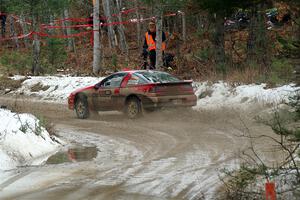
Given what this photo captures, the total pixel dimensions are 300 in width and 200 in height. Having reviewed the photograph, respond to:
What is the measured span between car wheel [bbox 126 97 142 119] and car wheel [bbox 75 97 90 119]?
1823 mm

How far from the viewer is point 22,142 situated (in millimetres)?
11930

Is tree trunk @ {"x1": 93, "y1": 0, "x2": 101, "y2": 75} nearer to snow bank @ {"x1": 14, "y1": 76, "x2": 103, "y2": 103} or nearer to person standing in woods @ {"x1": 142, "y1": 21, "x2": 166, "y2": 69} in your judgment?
snow bank @ {"x1": 14, "y1": 76, "x2": 103, "y2": 103}

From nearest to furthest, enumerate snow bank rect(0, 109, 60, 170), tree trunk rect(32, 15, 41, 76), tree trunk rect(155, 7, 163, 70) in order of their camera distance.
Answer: snow bank rect(0, 109, 60, 170) < tree trunk rect(155, 7, 163, 70) < tree trunk rect(32, 15, 41, 76)

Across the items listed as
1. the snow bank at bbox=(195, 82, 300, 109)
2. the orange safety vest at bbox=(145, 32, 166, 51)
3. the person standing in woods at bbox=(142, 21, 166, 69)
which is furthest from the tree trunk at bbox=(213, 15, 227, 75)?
the orange safety vest at bbox=(145, 32, 166, 51)

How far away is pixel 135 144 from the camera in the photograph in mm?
13266

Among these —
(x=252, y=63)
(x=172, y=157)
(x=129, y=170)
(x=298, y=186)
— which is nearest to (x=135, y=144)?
(x=172, y=157)

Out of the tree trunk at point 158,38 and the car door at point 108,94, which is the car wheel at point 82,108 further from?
the tree trunk at point 158,38

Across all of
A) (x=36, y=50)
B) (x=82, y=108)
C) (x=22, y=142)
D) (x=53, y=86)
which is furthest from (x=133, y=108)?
(x=36, y=50)

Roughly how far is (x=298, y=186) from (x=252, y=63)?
1549 cm

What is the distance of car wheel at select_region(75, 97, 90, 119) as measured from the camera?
19.5m

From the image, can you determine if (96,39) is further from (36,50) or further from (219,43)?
(219,43)

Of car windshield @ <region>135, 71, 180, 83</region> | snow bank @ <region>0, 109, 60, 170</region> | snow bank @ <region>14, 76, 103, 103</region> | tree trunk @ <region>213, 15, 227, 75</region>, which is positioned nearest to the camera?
snow bank @ <region>0, 109, 60, 170</region>

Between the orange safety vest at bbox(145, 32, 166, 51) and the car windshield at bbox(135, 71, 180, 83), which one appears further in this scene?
the orange safety vest at bbox(145, 32, 166, 51)

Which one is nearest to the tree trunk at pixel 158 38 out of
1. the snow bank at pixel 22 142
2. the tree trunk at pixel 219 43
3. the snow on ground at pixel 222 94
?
the tree trunk at pixel 219 43
